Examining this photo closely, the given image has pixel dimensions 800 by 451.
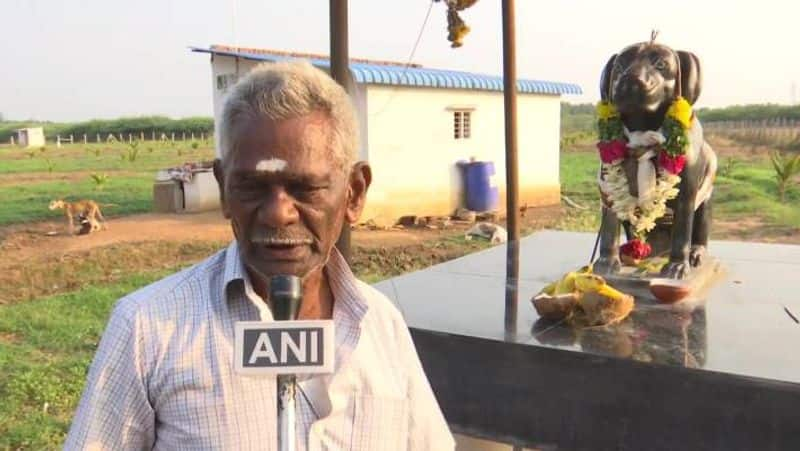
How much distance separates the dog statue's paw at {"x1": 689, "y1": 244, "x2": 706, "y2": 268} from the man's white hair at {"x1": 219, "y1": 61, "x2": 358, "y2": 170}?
3204 millimetres

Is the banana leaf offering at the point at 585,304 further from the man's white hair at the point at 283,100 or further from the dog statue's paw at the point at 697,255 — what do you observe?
the man's white hair at the point at 283,100

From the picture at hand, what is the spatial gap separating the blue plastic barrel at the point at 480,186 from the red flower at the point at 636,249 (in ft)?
34.0

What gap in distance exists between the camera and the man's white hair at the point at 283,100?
1.17 meters

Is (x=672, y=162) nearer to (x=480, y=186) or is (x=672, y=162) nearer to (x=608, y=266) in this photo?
(x=608, y=266)

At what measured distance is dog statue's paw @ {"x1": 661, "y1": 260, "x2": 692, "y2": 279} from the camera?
3.69 meters

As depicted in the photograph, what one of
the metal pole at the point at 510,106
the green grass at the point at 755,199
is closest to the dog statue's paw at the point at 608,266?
the metal pole at the point at 510,106

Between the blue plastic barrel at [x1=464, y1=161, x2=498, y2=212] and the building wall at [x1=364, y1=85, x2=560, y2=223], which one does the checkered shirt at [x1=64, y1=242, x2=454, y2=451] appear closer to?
the building wall at [x1=364, y1=85, x2=560, y2=223]

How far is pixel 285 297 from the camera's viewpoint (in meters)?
1.01

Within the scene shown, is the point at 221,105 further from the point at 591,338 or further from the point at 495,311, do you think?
the point at 495,311

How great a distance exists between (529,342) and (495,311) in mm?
524

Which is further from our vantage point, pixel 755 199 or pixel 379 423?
pixel 755 199

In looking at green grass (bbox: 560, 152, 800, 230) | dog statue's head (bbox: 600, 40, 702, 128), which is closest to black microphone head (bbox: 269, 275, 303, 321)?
dog statue's head (bbox: 600, 40, 702, 128)

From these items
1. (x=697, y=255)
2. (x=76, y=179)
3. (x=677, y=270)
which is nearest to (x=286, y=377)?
(x=677, y=270)

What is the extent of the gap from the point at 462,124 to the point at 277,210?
542 inches
